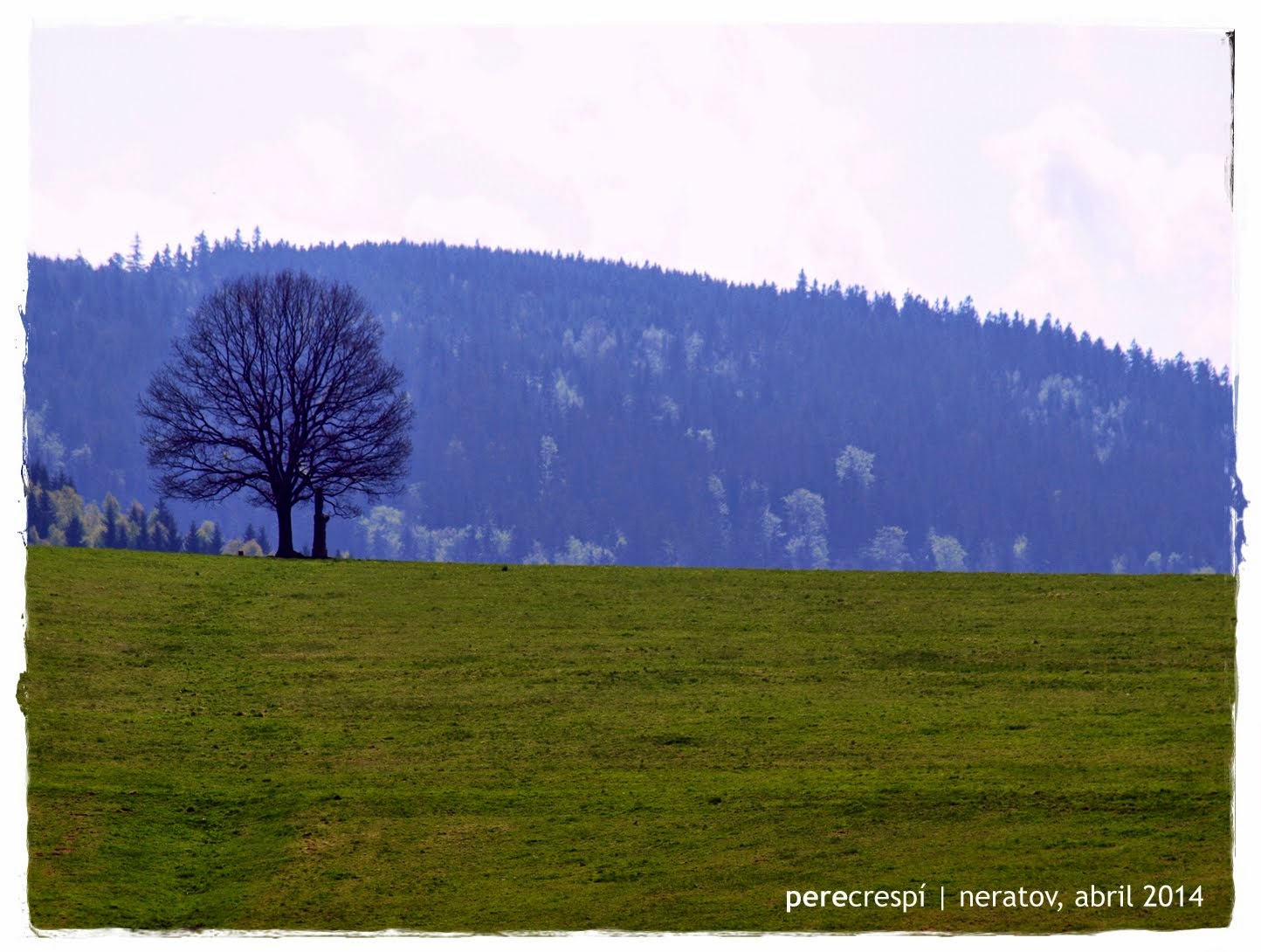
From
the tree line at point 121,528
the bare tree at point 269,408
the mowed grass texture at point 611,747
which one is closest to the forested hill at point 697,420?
the tree line at point 121,528

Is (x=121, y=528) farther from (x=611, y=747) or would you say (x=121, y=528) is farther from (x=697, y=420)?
(x=697, y=420)

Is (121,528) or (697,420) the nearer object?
(121,528)

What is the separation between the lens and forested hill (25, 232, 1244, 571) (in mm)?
59938

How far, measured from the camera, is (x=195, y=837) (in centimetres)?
2788

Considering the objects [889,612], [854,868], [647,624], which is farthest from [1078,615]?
[854,868]

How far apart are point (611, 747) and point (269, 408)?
23.7 metres

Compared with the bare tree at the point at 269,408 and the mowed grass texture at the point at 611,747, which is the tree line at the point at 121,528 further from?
the mowed grass texture at the point at 611,747

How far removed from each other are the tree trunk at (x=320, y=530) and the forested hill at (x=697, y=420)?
206cm

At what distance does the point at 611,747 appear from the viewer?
3212 centimetres

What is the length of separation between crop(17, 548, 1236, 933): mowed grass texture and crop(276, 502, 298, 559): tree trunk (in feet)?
11.1

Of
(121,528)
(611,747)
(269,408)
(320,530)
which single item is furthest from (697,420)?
(611,747)

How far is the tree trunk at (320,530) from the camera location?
158 feet

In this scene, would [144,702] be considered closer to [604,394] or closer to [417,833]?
[417,833]

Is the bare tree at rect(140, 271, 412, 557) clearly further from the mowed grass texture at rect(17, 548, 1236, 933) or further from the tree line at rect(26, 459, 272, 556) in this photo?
the mowed grass texture at rect(17, 548, 1236, 933)
